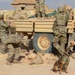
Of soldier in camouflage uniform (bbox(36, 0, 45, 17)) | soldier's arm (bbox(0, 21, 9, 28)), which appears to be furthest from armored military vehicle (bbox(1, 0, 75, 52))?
soldier in camouflage uniform (bbox(36, 0, 45, 17))

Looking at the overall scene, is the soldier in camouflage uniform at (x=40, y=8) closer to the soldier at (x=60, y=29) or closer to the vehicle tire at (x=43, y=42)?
the vehicle tire at (x=43, y=42)

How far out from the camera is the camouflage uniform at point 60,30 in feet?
31.3

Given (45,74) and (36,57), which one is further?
(36,57)

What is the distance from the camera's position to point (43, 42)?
10.3m

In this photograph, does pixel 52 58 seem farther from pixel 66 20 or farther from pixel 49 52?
pixel 66 20

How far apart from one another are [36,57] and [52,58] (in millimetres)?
670

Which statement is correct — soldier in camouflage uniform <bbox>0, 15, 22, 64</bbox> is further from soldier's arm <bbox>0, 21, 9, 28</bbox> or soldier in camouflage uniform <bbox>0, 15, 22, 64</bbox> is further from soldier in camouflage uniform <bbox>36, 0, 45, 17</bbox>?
soldier in camouflage uniform <bbox>36, 0, 45, 17</bbox>

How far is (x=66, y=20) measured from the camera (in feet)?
31.2

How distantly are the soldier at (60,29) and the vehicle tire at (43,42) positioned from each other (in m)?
0.49

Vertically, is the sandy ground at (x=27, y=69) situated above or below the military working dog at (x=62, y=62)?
below

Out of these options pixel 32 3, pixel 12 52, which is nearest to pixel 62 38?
pixel 12 52

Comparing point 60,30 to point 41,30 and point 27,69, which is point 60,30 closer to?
point 41,30

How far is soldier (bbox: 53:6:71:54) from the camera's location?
9.53 meters

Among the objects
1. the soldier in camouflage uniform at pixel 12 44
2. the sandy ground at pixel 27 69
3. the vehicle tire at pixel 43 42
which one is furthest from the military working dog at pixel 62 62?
the vehicle tire at pixel 43 42
